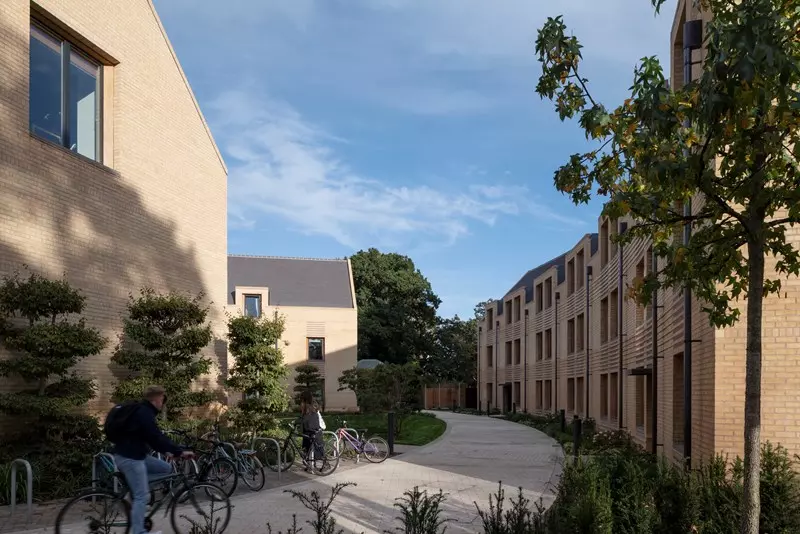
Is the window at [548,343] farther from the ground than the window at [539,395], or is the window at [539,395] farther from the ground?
the window at [548,343]

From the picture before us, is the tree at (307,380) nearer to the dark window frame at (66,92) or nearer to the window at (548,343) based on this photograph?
the window at (548,343)

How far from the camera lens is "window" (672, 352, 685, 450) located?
13422mm

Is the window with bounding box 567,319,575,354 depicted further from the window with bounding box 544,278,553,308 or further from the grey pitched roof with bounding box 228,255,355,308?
the grey pitched roof with bounding box 228,255,355,308

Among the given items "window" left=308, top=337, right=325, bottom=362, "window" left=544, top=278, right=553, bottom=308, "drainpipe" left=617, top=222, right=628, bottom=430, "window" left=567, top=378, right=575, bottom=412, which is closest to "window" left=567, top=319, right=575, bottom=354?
"window" left=567, top=378, right=575, bottom=412

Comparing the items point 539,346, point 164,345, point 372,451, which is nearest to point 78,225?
point 164,345

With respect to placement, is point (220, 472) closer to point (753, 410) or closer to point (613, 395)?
point (753, 410)

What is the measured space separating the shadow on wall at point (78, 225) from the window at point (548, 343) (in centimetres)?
2467

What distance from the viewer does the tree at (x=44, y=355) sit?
1205 cm

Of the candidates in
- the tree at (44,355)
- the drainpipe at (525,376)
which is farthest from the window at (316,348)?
the tree at (44,355)

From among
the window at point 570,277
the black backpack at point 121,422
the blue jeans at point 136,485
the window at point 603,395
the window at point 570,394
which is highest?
the window at point 570,277

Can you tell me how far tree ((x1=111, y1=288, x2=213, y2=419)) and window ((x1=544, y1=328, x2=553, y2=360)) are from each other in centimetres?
2577

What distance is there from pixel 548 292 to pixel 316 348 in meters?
14.5

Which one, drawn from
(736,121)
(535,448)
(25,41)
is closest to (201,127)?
(25,41)

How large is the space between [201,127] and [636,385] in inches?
516
